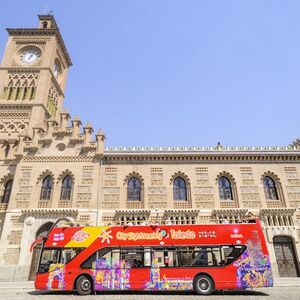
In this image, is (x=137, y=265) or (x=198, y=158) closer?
(x=137, y=265)

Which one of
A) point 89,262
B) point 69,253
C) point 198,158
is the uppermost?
point 198,158

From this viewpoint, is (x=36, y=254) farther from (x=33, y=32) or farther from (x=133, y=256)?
(x=33, y=32)

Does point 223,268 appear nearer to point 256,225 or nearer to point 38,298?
point 256,225

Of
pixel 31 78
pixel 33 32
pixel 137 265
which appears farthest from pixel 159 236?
pixel 33 32

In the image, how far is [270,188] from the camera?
23.8m

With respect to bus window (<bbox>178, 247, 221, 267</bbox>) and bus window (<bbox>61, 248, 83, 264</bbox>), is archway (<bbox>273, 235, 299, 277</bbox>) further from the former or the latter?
bus window (<bbox>61, 248, 83, 264</bbox>)

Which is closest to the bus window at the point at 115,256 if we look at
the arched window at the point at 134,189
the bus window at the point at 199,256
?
the bus window at the point at 199,256

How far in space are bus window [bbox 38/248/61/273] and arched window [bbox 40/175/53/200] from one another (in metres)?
10.3

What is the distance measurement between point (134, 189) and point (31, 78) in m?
22.2

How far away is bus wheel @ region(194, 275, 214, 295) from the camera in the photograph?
1246cm

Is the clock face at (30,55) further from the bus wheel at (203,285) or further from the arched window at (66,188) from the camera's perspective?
the bus wheel at (203,285)

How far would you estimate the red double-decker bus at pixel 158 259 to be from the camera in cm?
1269

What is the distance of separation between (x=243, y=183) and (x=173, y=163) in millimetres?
6820

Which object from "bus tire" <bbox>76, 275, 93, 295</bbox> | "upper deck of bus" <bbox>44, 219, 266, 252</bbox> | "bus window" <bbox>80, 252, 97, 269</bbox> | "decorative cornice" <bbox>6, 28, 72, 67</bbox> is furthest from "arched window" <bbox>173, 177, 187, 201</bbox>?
"decorative cornice" <bbox>6, 28, 72, 67</bbox>
